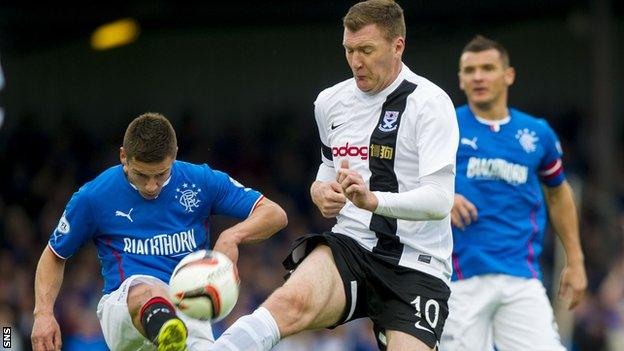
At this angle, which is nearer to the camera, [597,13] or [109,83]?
[597,13]

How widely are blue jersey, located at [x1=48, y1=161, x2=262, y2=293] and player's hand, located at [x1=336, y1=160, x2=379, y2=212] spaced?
119 centimetres

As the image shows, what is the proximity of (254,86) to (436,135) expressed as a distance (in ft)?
44.7

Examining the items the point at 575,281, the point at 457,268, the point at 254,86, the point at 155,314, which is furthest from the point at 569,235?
the point at 254,86

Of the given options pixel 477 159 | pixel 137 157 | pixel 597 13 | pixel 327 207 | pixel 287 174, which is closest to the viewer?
pixel 327 207

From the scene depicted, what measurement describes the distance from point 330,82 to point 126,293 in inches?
→ 520

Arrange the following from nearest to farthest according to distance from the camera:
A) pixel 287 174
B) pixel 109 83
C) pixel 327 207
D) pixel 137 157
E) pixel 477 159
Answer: pixel 327 207 < pixel 137 157 < pixel 477 159 < pixel 287 174 < pixel 109 83

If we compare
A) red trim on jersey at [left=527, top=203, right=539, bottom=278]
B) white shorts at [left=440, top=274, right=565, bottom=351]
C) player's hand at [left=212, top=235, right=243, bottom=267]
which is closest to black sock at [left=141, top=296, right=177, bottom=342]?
A: player's hand at [left=212, top=235, right=243, bottom=267]

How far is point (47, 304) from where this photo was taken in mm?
7047

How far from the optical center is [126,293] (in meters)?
6.99

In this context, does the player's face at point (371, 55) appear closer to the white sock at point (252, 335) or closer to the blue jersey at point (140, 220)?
the blue jersey at point (140, 220)

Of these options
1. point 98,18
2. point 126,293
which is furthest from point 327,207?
point 98,18

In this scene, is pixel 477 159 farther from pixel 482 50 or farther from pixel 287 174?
pixel 287 174

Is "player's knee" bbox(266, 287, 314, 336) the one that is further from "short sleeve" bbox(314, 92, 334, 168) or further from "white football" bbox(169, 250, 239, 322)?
"short sleeve" bbox(314, 92, 334, 168)

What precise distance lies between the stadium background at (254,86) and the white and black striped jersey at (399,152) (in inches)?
341
